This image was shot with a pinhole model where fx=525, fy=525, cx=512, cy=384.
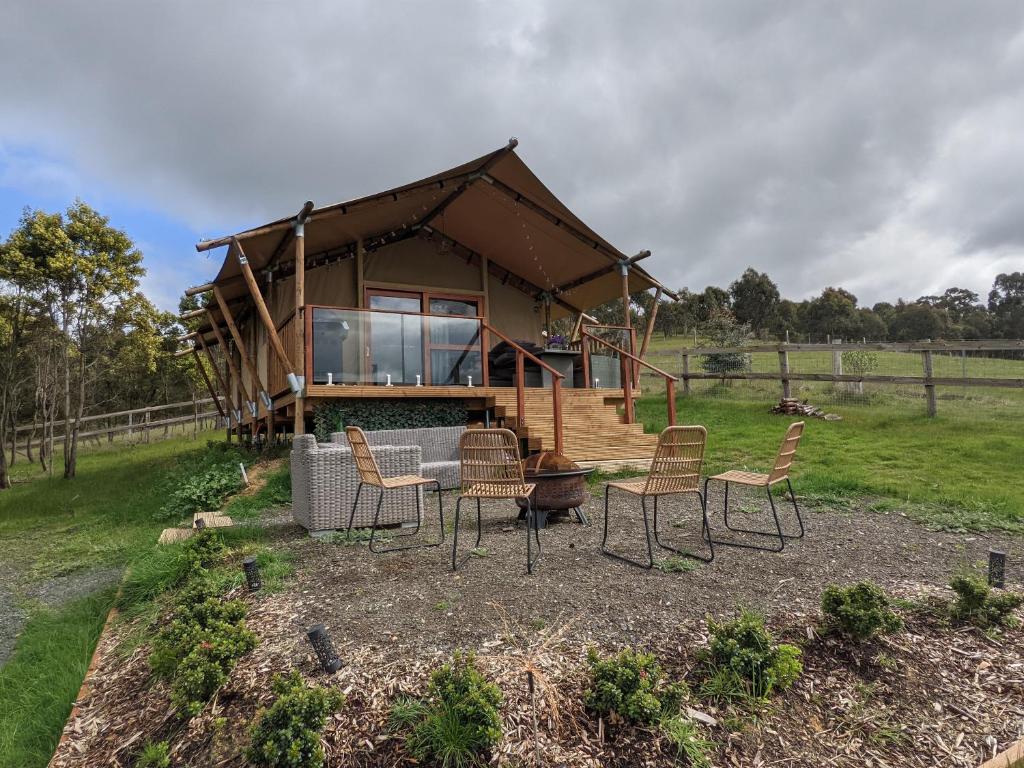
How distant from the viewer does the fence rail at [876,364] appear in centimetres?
943

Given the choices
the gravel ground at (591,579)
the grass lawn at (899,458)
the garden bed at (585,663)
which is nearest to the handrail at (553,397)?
the grass lawn at (899,458)

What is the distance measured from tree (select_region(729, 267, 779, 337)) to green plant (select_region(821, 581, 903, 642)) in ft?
155

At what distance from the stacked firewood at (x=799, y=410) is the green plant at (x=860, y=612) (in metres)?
9.34

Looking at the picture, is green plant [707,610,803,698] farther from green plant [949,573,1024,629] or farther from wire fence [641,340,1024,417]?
wire fence [641,340,1024,417]

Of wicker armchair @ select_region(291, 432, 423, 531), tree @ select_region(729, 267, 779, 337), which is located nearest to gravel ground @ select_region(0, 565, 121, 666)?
wicker armchair @ select_region(291, 432, 423, 531)

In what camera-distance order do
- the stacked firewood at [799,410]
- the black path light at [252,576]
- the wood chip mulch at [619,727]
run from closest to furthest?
the wood chip mulch at [619,727] → the black path light at [252,576] → the stacked firewood at [799,410]

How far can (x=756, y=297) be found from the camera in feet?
151

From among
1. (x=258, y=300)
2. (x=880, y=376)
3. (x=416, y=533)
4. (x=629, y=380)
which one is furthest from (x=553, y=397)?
(x=880, y=376)

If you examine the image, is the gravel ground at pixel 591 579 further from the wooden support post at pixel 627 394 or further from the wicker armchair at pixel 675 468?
the wooden support post at pixel 627 394

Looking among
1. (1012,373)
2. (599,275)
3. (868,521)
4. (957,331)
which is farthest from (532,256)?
(957,331)

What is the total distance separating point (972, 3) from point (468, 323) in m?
7.63

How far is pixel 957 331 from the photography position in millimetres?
48312

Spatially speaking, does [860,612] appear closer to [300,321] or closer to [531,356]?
[531,356]

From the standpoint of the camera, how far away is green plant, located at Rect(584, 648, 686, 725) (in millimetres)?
1932
